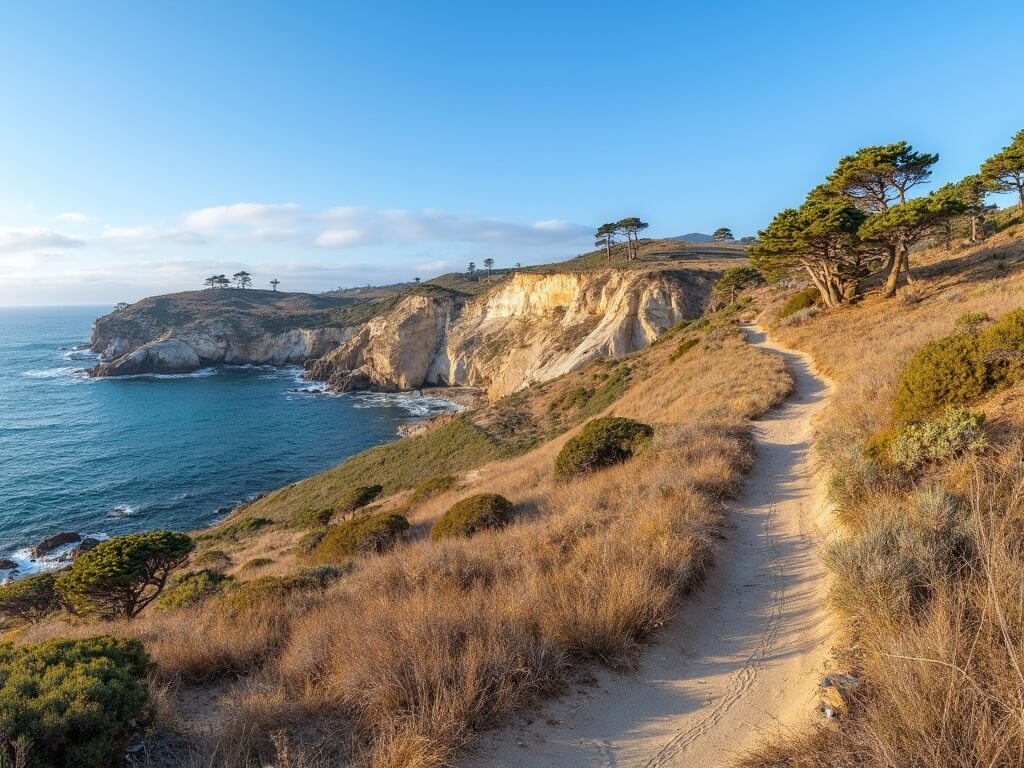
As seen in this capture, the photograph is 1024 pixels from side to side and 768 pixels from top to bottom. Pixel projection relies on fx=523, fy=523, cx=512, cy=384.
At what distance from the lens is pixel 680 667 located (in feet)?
15.3

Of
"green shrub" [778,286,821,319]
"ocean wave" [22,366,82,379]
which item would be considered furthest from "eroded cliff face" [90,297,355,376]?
"green shrub" [778,286,821,319]

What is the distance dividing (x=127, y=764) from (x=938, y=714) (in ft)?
16.4

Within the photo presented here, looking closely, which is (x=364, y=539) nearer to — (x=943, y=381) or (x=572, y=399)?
(x=943, y=381)

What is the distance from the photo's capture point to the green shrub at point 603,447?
13438 mm

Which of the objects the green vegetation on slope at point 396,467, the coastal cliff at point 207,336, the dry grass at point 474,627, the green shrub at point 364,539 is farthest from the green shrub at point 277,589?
the coastal cliff at point 207,336

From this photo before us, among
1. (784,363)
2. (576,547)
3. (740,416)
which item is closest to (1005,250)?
(784,363)

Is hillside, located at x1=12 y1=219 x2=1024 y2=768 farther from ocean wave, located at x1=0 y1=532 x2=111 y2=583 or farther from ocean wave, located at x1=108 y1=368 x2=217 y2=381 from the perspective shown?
ocean wave, located at x1=108 y1=368 x2=217 y2=381

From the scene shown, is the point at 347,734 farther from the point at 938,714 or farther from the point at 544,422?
the point at 544,422

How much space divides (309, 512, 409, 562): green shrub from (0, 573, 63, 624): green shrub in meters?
8.86

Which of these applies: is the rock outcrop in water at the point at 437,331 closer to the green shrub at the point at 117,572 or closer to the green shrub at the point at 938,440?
the green shrub at the point at 117,572

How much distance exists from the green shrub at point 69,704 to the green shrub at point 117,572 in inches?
428

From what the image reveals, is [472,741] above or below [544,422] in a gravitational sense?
above

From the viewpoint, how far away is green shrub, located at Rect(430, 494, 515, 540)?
36.7 ft

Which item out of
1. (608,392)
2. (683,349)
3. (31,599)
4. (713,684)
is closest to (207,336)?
(608,392)
